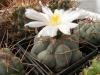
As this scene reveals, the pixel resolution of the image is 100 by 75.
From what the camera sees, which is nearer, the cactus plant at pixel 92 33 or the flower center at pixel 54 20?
the flower center at pixel 54 20

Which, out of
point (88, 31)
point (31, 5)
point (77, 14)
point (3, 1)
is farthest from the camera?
point (3, 1)

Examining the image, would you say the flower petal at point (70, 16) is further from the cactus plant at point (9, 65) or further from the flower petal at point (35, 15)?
the cactus plant at point (9, 65)

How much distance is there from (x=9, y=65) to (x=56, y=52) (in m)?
0.11

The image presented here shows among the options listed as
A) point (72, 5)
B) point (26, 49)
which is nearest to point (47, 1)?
point (72, 5)

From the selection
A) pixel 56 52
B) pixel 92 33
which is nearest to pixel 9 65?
pixel 56 52

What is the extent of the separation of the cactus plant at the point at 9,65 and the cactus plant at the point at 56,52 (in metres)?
0.05

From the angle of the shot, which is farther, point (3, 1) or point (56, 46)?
point (3, 1)

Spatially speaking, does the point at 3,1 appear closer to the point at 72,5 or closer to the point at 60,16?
the point at 72,5

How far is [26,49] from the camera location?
670mm

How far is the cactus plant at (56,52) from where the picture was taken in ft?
1.93

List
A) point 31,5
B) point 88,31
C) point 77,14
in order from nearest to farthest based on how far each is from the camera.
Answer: point 77,14, point 88,31, point 31,5

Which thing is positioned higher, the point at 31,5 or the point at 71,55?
the point at 31,5

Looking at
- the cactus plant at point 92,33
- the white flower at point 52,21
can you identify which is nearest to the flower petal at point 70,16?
the white flower at point 52,21

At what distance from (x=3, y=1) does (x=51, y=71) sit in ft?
2.01
